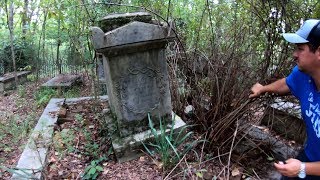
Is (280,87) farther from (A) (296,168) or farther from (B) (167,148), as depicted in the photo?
(B) (167,148)

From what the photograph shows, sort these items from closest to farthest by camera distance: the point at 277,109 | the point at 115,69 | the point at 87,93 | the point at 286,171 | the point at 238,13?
1. the point at 286,171
2. the point at 115,69
3. the point at 277,109
4. the point at 238,13
5. the point at 87,93

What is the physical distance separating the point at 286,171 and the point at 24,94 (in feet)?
24.4

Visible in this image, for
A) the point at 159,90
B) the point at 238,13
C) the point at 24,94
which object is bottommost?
the point at 24,94

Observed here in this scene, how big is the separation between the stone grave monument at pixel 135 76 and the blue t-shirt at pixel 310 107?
1.53 metres

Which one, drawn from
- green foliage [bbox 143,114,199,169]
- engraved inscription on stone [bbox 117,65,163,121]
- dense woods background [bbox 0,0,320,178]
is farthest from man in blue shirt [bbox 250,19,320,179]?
engraved inscription on stone [bbox 117,65,163,121]

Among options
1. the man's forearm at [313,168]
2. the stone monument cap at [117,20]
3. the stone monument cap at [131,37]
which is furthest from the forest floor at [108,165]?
the stone monument cap at [117,20]

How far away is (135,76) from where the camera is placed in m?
3.49

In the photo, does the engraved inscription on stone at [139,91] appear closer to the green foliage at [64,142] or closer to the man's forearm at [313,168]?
the green foliage at [64,142]

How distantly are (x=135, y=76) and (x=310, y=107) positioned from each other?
6.35 ft

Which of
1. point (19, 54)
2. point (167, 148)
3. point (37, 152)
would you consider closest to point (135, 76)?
point (167, 148)

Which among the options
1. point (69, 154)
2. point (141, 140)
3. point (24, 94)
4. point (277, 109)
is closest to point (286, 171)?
point (141, 140)

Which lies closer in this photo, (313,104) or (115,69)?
(313,104)

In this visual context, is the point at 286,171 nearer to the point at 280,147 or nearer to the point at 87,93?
the point at 280,147

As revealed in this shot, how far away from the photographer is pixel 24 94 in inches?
314
